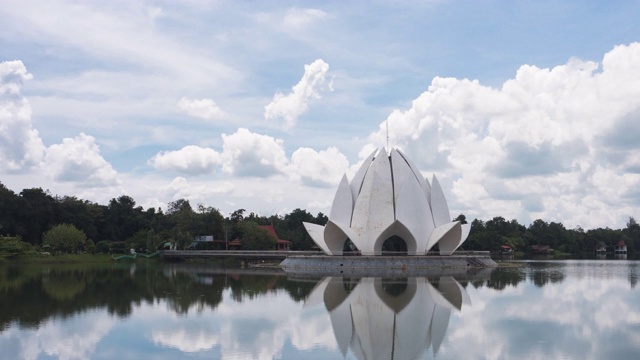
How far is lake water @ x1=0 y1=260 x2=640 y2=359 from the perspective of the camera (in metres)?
12.3

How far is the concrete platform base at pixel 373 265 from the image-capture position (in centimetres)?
3274

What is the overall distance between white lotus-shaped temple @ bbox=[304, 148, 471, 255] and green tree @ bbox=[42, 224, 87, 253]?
19.1 meters

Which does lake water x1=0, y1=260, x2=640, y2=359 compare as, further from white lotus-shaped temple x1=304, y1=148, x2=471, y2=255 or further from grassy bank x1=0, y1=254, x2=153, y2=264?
grassy bank x1=0, y1=254, x2=153, y2=264

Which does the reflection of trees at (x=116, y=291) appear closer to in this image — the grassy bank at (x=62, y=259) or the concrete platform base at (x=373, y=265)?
the concrete platform base at (x=373, y=265)

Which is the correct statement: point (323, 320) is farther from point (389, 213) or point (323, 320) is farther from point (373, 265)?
point (389, 213)

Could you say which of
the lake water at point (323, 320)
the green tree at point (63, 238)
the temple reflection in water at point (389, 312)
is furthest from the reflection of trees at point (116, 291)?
the green tree at point (63, 238)

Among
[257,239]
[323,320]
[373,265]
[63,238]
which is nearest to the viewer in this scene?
[323,320]

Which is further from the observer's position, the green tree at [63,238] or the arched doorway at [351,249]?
the green tree at [63,238]

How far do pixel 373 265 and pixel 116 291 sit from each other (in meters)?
14.0

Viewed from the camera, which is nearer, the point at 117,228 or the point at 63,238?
the point at 63,238

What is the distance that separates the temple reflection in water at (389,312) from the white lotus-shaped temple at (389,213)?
399 inches

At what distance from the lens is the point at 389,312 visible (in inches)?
675

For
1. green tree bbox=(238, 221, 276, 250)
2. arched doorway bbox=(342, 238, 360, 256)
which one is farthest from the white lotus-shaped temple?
green tree bbox=(238, 221, 276, 250)

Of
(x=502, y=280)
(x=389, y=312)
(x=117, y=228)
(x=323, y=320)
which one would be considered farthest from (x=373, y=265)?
(x=117, y=228)
